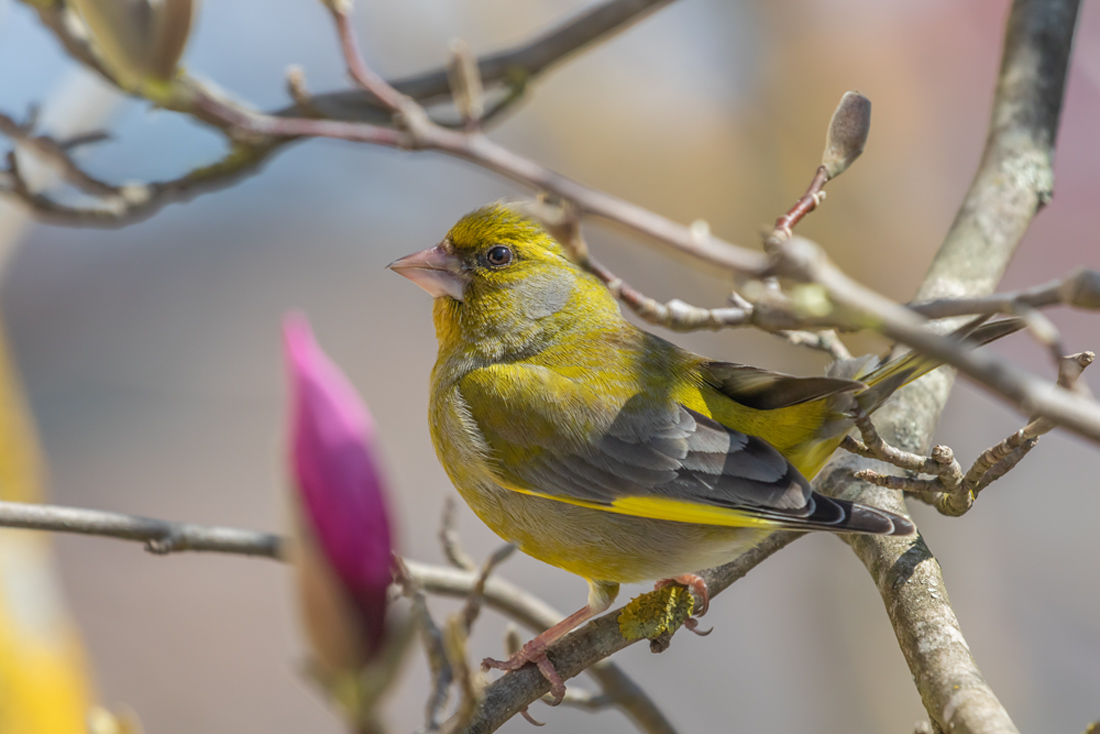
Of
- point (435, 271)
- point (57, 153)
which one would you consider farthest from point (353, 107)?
point (57, 153)

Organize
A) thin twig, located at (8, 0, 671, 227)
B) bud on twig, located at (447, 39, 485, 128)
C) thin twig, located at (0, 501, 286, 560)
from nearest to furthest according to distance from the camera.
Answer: bud on twig, located at (447, 39, 485, 128) → thin twig, located at (0, 501, 286, 560) → thin twig, located at (8, 0, 671, 227)

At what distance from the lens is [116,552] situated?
5879mm

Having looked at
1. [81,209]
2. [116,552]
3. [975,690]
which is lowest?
[975,690]

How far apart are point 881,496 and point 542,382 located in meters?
0.86

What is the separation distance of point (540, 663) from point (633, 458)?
1.69 feet

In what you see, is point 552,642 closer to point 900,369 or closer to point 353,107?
point 900,369

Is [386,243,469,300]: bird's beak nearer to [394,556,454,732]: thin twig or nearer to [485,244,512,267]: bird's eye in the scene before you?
[485,244,512,267]: bird's eye

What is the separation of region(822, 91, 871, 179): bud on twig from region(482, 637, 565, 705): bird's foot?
3.66 ft

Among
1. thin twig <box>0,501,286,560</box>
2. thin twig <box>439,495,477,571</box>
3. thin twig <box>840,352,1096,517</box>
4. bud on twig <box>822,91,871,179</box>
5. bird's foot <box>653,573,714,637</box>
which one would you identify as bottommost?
thin twig <box>840,352,1096,517</box>

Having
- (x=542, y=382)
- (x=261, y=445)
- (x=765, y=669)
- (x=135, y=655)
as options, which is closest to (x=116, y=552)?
(x=135, y=655)

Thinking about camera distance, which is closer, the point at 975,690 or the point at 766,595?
the point at 975,690

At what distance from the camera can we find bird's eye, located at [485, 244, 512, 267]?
256 cm

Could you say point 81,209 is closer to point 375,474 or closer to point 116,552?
point 375,474

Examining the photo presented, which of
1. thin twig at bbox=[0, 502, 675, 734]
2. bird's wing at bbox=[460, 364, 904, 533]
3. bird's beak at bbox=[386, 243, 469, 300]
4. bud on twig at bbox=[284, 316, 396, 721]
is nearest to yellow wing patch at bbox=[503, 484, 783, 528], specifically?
bird's wing at bbox=[460, 364, 904, 533]
